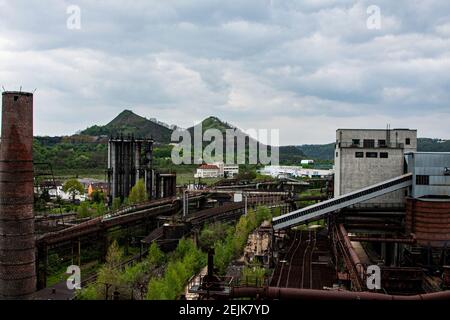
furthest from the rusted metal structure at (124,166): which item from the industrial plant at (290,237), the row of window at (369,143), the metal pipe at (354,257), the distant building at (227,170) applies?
the distant building at (227,170)

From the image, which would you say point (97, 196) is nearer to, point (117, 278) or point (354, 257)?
point (117, 278)

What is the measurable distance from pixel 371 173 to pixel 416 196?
5.24 metres

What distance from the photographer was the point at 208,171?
104750 millimetres

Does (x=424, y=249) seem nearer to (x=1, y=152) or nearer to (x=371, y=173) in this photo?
(x=371, y=173)

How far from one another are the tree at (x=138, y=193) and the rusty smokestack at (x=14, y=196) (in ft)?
81.5

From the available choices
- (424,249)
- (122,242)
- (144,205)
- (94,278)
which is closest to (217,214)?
(144,205)

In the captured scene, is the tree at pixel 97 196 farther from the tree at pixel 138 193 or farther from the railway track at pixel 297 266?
the railway track at pixel 297 266

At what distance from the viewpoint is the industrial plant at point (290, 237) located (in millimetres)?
19172

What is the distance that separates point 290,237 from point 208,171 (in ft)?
230

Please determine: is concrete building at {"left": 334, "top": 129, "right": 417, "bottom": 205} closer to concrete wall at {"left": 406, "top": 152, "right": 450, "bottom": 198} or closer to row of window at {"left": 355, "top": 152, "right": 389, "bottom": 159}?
row of window at {"left": 355, "top": 152, "right": 389, "bottom": 159}

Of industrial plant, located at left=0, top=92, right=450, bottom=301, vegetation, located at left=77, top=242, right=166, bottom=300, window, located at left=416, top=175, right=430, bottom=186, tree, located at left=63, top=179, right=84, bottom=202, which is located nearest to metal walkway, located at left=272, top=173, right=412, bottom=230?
industrial plant, located at left=0, top=92, right=450, bottom=301

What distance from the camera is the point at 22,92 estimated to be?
20.0 m

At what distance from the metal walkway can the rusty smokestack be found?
15.2 meters

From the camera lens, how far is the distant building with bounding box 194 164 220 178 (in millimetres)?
102812
